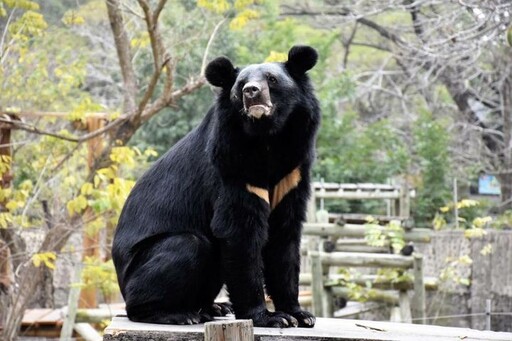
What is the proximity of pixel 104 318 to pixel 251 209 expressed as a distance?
5.81 metres

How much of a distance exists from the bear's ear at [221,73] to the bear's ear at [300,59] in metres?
0.30

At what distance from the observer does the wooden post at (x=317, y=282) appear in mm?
11586

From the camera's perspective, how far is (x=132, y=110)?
9055mm

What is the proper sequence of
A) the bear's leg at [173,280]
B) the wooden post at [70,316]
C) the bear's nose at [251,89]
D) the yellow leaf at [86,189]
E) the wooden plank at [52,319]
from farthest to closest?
the wooden plank at [52,319] → the wooden post at [70,316] → the yellow leaf at [86,189] → the bear's leg at [173,280] → the bear's nose at [251,89]

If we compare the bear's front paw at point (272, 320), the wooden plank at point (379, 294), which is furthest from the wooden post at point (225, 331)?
the wooden plank at point (379, 294)

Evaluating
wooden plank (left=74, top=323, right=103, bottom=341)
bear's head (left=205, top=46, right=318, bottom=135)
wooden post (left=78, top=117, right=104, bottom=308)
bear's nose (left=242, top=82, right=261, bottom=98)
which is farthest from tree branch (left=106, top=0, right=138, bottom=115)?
bear's nose (left=242, top=82, right=261, bottom=98)

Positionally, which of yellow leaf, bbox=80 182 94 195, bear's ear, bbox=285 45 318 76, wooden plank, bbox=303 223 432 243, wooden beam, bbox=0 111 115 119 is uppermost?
wooden beam, bbox=0 111 115 119

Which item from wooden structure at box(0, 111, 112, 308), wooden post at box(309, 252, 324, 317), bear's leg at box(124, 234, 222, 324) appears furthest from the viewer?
wooden post at box(309, 252, 324, 317)

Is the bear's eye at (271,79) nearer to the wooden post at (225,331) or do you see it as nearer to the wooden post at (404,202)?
the wooden post at (225,331)

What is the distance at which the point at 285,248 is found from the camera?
15.1 feet

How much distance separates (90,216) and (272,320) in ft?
15.9

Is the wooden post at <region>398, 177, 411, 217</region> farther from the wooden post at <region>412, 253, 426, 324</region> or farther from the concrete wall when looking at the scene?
the wooden post at <region>412, 253, 426, 324</region>

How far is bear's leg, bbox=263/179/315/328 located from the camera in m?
4.57

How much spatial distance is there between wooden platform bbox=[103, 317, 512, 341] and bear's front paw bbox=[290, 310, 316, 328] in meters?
0.04
